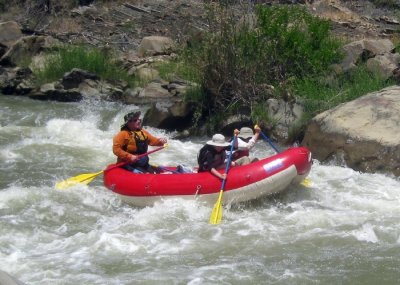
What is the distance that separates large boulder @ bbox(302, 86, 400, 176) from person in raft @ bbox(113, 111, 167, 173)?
2.45m

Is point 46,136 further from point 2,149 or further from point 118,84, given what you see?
point 118,84

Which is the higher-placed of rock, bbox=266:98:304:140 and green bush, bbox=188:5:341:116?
green bush, bbox=188:5:341:116

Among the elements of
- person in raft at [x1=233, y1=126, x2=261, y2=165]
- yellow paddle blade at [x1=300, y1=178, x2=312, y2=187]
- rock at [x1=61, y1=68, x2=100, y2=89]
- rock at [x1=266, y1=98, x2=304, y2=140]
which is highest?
person in raft at [x1=233, y1=126, x2=261, y2=165]

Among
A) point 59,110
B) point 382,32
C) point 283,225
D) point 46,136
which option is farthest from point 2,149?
point 382,32

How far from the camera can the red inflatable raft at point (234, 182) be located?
7199mm

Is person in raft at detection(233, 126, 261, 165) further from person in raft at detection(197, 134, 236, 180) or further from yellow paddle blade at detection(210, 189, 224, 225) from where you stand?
yellow paddle blade at detection(210, 189, 224, 225)

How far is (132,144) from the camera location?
794cm

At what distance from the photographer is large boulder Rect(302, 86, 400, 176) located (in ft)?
28.3

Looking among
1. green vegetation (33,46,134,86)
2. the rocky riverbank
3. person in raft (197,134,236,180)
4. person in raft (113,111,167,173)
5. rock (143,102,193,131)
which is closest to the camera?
person in raft (197,134,236,180)

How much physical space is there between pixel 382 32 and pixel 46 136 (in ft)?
29.5

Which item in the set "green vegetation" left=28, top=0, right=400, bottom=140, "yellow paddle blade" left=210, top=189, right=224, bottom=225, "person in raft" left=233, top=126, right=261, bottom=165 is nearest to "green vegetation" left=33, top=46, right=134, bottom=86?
"green vegetation" left=28, top=0, right=400, bottom=140

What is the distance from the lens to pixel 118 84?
545 inches

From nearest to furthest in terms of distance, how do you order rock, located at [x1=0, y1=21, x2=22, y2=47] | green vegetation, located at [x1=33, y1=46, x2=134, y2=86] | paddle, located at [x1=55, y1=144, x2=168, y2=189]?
paddle, located at [x1=55, y1=144, x2=168, y2=189], green vegetation, located at [x1=33, y1=46, x2=134, y2=86], rock, located at [x1=0, y1=21, x2=22, y2=47]

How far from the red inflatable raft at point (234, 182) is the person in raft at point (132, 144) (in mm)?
459
